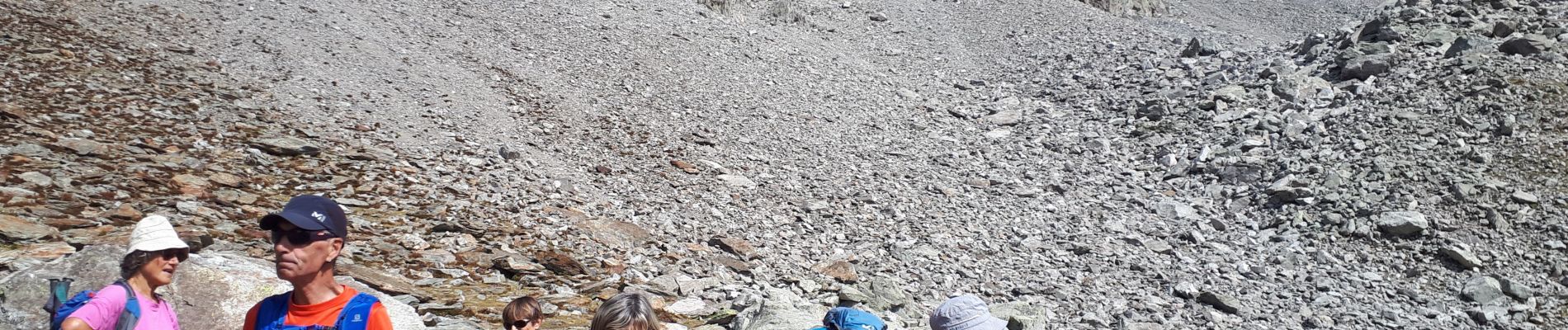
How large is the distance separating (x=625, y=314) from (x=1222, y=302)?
790 cm

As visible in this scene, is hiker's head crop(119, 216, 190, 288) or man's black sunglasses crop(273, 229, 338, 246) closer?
man's black sunglasses crop(273, 229, 338, 246)

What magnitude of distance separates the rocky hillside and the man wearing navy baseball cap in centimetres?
345

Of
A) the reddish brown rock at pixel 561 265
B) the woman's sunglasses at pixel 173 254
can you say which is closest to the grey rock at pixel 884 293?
the reddish brown rock at pixel 561 265

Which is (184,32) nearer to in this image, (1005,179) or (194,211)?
(194,211)

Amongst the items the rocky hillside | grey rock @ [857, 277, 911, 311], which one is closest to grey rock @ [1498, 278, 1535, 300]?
the rocky hillside

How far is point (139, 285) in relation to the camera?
138 inches

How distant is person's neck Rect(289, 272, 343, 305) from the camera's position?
2.94 metres

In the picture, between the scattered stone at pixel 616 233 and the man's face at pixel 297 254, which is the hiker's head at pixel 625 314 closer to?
the man's face at pixel 297 254

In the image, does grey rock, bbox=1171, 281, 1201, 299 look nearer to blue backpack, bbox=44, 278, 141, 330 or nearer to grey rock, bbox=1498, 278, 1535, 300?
grey rock, bbox=1498, 278, 1535, 300

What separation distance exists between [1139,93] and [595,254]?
40.8 feet

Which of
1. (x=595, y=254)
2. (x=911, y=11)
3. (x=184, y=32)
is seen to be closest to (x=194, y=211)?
(x=595, y=254)

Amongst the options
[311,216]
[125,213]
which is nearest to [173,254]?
[311,216]

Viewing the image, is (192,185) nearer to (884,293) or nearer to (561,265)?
(561,265)

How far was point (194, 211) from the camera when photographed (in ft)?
25.1
